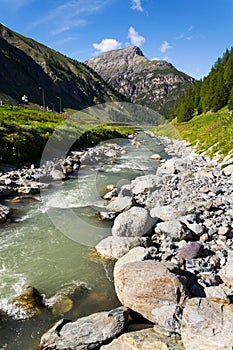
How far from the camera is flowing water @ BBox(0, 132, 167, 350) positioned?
747 centimetres

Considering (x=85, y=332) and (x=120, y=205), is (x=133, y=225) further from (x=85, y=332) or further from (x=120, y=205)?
(x=85, y=332)

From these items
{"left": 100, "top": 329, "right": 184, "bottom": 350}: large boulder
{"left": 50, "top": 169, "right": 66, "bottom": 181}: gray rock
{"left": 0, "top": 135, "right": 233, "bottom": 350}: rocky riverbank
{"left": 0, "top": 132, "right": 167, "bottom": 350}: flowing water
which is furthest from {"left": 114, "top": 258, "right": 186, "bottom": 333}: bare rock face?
{"left": 50, "top": 169, "right": 66, "bottom": 181}: gray rock

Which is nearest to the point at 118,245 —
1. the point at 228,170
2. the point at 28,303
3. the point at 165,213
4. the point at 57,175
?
the point at 165,213

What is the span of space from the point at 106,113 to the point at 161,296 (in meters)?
188

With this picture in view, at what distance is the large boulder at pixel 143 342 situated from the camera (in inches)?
229

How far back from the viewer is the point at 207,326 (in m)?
5.75

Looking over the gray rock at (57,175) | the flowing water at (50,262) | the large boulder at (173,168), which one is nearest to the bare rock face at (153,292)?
the flowing water at (50,262)

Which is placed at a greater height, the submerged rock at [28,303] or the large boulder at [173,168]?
the large boulder at [173,168]

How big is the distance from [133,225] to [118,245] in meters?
1.21

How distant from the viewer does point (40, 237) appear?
1257 centimetres

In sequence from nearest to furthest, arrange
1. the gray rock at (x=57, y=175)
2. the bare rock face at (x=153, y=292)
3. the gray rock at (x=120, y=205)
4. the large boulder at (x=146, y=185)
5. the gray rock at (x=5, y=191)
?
the bare rock face at (x=153, y=292) < the gray rock at (x=120, y=205) < the gray rock at (x=5, y=191) < the large boulder at (x=146, y=185) < the gray rock at (x=57, y=175)

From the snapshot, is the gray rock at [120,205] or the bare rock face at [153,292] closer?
the bare rock face at [153,292]

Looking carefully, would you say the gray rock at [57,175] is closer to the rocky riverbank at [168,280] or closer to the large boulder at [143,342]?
the rocky riverbank at [168,280]

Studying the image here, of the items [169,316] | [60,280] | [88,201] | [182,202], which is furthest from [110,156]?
[169,316]
